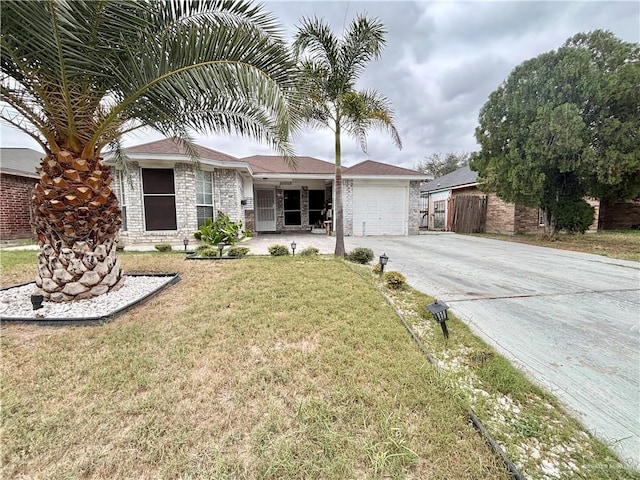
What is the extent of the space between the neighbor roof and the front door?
153 cm

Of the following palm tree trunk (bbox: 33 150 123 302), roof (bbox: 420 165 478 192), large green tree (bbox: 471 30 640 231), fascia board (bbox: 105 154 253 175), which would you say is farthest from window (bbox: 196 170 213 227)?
roof (bbox: 420 165 478 192)

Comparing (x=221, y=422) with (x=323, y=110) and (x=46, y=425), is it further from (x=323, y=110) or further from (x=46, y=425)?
(x=323, y=110)

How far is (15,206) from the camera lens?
10.4 m

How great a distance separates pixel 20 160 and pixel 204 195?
12.2 m

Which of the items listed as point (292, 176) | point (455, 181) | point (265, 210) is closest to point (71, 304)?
point (292, 176)

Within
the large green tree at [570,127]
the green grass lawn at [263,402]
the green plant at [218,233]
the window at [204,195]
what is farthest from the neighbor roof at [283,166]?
the green grass lawn at [263,402]

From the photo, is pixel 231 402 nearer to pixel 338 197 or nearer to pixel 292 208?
pixel 338 197

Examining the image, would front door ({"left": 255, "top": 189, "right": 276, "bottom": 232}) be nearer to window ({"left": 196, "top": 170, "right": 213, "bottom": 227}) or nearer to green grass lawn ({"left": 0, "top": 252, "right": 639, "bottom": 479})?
window ({"left": 196, "top": 170, "right": 213, "bottom": 227})

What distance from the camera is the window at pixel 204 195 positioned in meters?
10.2

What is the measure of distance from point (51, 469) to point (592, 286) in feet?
24.6

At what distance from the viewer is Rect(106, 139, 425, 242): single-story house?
9.53 m

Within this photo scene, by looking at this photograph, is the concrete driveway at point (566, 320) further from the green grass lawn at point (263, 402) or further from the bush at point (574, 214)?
the bush at point (574, 214)

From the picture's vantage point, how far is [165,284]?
15.0 ft

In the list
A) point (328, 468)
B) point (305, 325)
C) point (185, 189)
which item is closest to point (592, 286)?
point (305, 325)
